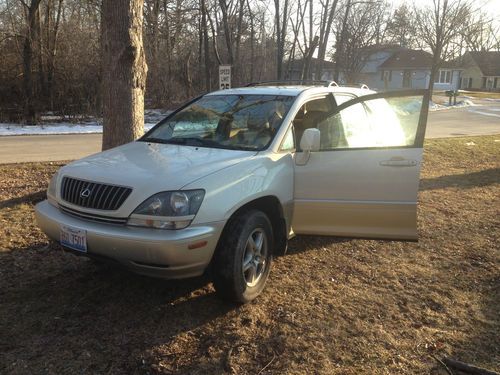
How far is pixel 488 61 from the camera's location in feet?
245

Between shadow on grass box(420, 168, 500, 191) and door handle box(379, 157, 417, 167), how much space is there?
435 cm

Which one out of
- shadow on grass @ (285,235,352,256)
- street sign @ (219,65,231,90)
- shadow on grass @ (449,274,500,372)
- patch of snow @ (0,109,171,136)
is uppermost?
street sign @ (219,65,231,90)

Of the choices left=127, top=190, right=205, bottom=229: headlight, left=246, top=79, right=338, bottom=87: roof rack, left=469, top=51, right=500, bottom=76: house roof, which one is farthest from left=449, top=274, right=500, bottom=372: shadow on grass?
left=469, top=51, right=500, bottom=76: house roof

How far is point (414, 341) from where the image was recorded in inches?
131

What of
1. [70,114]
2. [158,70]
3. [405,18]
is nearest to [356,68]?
[405,18]

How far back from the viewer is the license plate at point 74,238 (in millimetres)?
3338

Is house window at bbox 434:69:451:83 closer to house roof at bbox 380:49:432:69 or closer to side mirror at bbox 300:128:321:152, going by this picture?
house roof at bbox 380:49:432:69

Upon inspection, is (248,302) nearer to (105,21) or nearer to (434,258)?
(434,258)

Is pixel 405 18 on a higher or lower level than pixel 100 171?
higher

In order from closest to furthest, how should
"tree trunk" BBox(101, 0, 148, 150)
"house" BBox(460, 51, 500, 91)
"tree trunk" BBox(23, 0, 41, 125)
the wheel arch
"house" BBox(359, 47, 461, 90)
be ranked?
the wheel arch < "tree trunk" BBox(101, 0, 148, 150) < "tree trunk" BBox(23, 0, 41, 125) < "house" BBox(359, 47, 461, 90) < "house" BBox(460, 51, 500, 91)

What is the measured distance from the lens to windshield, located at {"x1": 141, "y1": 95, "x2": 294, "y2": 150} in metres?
4.18

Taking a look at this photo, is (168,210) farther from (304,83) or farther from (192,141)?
(304,83)

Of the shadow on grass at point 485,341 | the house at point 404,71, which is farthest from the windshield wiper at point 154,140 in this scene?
the house at point 404,71

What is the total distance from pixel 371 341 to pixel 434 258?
200cm
